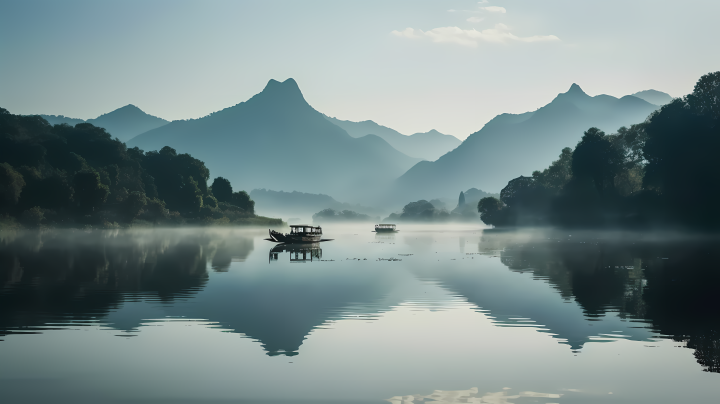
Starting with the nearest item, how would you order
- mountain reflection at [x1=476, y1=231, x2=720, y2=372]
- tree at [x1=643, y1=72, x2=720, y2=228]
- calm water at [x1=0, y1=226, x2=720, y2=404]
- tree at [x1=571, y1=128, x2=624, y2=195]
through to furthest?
calm water at [x1=0, y1=226, x2=720, y2=404], mountain reflection at [x1=476, y1=231, x2=720, y2=372], tree at [x1=643, y1=72, x2=720, y2=228], tree at [x1=571, y1=128, x2=624, y2=195]

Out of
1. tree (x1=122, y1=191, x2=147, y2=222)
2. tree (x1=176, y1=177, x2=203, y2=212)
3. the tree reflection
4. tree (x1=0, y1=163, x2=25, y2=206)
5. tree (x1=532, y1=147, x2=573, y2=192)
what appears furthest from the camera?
tree (x1=176, y1=177, x2=203, y2=212)

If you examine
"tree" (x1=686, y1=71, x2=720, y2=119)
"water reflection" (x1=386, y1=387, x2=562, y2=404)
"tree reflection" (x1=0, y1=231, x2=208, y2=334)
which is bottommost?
"water reflection" (x1=386, y1=387, x2=562, y2=404)

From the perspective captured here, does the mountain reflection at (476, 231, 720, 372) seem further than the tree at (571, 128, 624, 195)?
No

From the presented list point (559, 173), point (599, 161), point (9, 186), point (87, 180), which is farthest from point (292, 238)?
point (559, 173)

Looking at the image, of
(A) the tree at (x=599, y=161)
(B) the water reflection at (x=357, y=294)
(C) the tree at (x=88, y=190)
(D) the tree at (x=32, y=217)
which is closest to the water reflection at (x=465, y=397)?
(B) the water reflection at (x=357, y=294)

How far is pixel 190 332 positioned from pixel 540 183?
603 feet

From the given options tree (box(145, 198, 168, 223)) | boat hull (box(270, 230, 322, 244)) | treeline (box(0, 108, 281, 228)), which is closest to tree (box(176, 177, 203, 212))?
treeline (box(0, 108, 281, 228))

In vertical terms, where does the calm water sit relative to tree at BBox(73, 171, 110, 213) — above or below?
below

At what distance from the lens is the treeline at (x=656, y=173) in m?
106

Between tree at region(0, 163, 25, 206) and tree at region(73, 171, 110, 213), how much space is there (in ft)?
39.6

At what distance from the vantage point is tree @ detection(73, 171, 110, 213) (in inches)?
4944

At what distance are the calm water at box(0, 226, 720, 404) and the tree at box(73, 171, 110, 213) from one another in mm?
86129

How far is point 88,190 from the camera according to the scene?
12544 cm

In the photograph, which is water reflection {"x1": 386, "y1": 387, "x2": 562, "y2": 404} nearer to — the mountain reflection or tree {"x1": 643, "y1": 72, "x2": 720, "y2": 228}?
the mountain reflection
